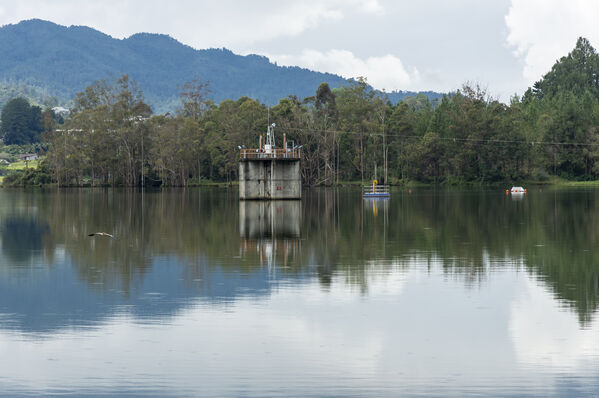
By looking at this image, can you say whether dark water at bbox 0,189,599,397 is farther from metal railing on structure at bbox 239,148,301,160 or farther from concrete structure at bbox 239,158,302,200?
metal railing on structure at bbox 239,148,301,160

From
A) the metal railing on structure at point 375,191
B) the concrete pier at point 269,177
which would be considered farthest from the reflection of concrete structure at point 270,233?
the metal railing on structure at point 375,191

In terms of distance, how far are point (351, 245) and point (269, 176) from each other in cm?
5746

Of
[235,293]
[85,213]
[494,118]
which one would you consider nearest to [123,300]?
[235,293]

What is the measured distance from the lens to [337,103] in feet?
587

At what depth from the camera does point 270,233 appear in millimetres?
45844

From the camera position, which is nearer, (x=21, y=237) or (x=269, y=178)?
(x=21, y=237)

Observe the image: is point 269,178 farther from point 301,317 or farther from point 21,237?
point 301,317

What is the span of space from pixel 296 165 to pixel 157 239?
176 ft

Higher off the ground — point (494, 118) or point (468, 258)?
point (494, 118)

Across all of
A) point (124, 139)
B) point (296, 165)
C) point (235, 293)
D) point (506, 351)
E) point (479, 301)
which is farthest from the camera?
point (124, 139)

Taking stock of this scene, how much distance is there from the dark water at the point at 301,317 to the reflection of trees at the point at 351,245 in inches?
6.9

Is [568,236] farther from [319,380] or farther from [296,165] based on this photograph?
[296,165]

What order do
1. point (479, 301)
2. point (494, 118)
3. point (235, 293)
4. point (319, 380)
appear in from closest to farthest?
point (319, 380) < point (479, 301) < point (235, 293) < point (494, 118)

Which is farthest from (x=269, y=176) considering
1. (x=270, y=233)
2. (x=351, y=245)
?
(x=351, y=245)
